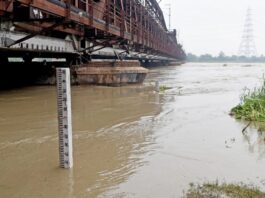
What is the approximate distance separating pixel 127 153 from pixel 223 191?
1819 millimetres

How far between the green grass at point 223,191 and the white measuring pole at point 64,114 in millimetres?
1418

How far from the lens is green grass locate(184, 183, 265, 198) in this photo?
3680 millimetres

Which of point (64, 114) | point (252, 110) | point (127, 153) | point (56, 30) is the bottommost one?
point (127, 153)

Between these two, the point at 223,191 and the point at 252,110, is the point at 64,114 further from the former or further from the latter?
the point at 252,110

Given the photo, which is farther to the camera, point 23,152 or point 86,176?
point 23,152

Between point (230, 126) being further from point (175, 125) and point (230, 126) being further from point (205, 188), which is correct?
point (205, 188)

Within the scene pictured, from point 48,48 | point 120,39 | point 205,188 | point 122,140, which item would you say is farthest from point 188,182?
point 120,39

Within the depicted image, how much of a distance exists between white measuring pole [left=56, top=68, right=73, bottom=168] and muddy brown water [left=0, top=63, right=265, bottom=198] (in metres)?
0.17

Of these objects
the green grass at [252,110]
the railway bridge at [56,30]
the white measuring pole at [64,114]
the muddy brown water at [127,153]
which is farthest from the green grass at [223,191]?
the railway bridge at [56,30]

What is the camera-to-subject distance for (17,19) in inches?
397

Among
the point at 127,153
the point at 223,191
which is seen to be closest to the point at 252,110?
the point at 127,153

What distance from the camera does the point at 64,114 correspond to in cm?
443

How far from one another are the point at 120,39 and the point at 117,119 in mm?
11508

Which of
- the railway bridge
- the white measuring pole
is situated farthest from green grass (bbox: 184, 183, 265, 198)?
the railway bridge
